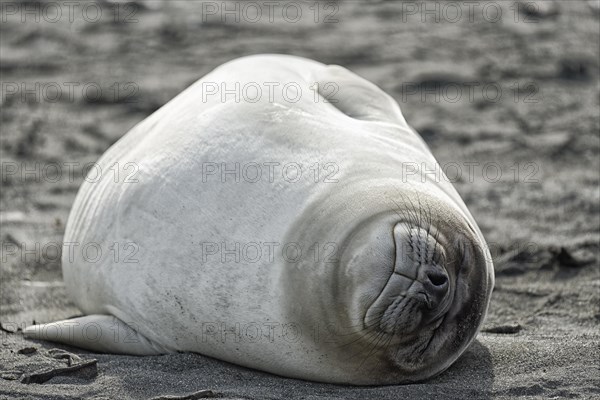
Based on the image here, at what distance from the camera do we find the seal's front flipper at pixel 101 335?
4344mm

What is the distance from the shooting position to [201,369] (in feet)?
13.5

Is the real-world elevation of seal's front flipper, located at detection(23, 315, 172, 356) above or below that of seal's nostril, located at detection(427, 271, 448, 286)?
below

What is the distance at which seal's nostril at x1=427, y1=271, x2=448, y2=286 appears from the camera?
3736 mm

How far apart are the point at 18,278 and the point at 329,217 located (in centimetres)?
216

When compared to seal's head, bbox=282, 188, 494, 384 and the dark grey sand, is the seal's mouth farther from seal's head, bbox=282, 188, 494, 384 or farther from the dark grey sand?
the dark grey sand

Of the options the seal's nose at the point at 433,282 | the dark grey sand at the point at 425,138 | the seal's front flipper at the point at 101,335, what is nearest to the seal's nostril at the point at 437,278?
the seal's nose at the point at 433,282

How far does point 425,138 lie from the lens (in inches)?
300

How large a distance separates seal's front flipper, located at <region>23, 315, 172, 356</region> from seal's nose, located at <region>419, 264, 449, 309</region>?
1.11 metres

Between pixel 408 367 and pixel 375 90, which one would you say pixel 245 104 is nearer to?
pixel 375 90

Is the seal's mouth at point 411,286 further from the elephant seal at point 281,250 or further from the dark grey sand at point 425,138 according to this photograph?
the dark grey sand at point 425,138

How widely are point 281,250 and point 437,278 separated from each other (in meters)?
0.56

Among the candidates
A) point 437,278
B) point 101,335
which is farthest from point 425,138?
point 437,278

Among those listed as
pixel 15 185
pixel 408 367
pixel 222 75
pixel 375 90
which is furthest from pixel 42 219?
pixel 408 367

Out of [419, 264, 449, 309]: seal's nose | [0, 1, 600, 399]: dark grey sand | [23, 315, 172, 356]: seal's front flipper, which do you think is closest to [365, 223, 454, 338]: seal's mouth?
[419, 264, 449, 309]: seal's nose
